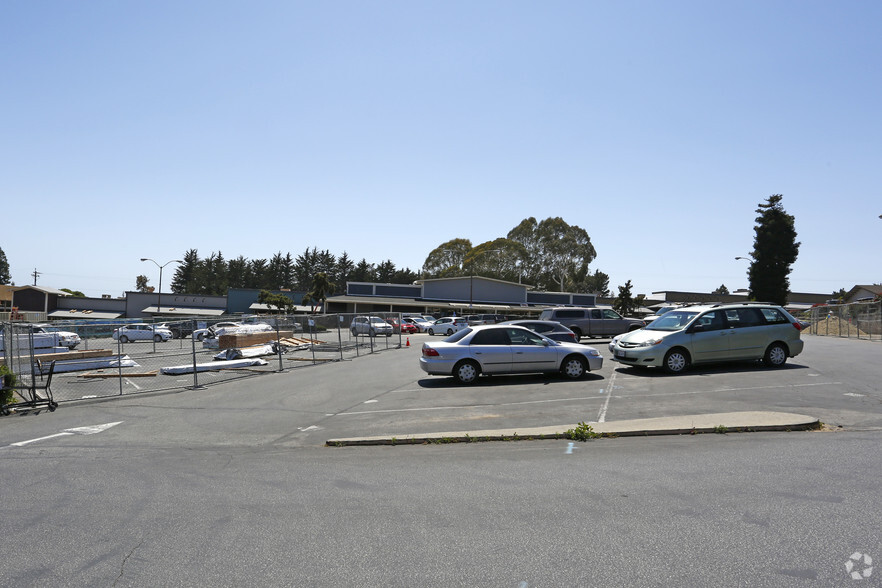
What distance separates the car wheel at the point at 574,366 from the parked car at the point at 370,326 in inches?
470

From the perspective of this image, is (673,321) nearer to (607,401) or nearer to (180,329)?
(607,401)

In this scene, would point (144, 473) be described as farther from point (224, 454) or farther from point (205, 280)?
point (205, 280)

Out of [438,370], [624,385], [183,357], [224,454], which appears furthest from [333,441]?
[183,357]

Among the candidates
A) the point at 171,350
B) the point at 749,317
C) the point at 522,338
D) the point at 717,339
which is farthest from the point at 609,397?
the point at 171,350

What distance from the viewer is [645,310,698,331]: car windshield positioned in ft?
50.6

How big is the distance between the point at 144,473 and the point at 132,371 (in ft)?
37.3

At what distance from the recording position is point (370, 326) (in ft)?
86.2

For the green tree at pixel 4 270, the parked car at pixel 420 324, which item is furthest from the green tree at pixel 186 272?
the parked car at pixel 420 324

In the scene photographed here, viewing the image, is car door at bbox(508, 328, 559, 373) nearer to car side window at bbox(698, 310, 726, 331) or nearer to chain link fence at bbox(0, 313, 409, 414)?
car side window at bbox(698, 310, 726, 331)

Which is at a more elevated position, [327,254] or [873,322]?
[327,254]

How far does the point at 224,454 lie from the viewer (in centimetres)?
815

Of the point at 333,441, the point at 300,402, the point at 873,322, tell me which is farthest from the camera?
the point at 873,322

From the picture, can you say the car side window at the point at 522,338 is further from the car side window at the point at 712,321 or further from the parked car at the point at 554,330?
the parked car at the point at 554,330

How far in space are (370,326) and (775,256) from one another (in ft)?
159
